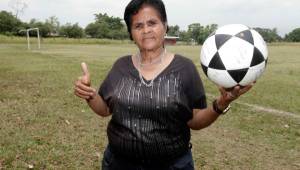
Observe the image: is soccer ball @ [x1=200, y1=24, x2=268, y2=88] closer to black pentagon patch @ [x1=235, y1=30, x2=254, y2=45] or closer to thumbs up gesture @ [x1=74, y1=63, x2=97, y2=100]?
black pentagon patch @ [x1=235, y1=30, x2=254, y2=45]

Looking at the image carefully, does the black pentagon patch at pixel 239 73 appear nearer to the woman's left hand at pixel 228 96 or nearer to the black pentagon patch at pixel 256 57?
the black pentagon patch at pixel 256 57

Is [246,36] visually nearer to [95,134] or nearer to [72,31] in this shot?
[95,134]

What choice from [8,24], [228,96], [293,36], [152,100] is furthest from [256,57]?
[293,36]

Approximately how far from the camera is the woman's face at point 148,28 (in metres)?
3.46

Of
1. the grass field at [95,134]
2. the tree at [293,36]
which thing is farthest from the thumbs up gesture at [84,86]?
the tree at [293,36]

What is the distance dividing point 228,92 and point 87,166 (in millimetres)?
4379

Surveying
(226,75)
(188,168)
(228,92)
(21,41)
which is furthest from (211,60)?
(21,41)

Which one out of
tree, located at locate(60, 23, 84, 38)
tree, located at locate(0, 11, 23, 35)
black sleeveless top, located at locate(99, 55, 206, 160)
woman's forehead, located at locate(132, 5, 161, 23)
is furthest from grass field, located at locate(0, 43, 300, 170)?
tree, located at locate(60, 23, 84, 38)

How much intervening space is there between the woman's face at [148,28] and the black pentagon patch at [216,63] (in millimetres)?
550

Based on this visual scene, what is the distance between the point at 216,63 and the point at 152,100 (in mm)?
799

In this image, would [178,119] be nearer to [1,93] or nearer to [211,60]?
[211,60]

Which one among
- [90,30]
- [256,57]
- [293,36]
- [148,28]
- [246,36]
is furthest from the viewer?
[293,36]

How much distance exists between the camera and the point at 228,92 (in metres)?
3.23

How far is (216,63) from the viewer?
12.1 feet
